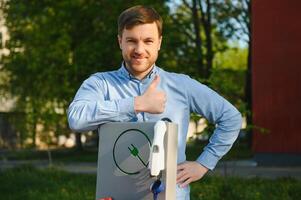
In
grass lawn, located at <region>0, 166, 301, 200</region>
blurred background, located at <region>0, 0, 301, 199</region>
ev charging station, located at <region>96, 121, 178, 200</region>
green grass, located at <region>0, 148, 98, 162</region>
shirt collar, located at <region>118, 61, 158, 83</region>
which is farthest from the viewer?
green grass, located at <region>0, 148, 98, 162</region>

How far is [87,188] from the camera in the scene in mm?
10023

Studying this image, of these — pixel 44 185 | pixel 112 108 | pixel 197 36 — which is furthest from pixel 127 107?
pixel 197 36

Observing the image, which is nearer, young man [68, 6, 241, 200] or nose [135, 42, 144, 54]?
young man [68, 6, 241, 200]

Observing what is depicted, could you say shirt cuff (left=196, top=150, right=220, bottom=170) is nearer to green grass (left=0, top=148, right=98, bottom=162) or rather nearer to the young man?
the young man

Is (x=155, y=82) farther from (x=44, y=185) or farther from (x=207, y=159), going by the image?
(x=44, y=185)

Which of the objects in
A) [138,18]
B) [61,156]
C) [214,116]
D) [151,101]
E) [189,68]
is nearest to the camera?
[151,101]

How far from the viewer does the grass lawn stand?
887 cm

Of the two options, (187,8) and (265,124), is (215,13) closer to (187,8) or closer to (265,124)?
(187,8)

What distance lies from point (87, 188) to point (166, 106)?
25.3 ft

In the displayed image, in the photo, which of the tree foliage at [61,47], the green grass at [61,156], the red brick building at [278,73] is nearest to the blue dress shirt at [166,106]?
the red brick building at [278,73]

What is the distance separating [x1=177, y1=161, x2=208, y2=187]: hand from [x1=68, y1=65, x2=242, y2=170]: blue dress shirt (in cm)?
3

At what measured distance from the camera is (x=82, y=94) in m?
2.44

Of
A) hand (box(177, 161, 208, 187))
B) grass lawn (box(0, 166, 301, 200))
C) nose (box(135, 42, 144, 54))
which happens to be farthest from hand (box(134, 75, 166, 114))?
grass lawn (box(0, 166, 301, 200))

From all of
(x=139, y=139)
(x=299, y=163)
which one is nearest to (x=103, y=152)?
(x=139, y=139)
